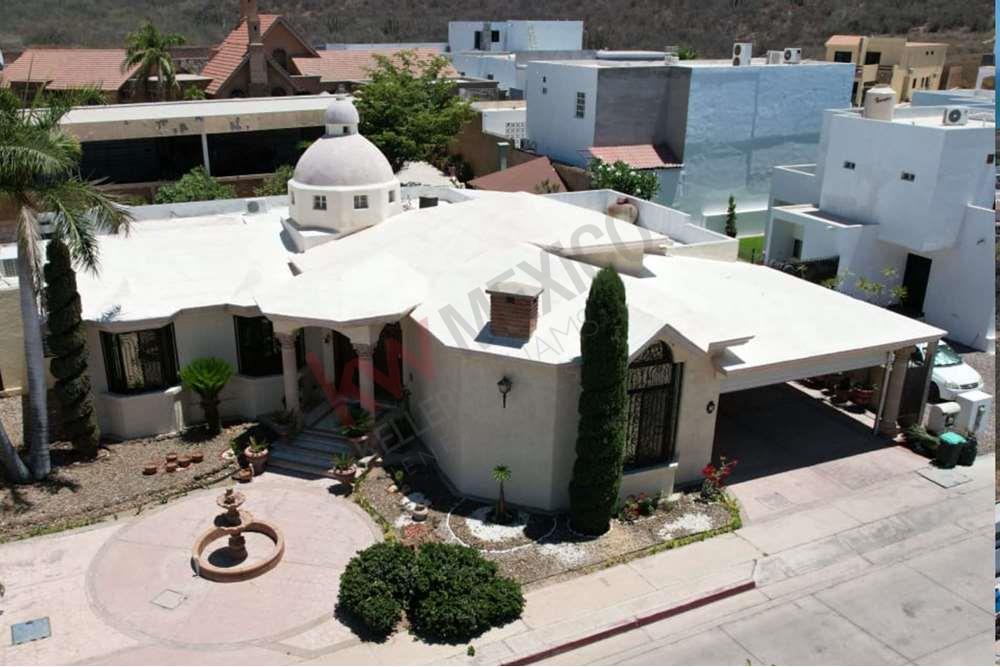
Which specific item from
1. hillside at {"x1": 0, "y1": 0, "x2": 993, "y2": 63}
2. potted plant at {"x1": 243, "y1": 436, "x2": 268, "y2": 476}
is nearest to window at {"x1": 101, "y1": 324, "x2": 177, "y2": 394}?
potted plant at {"x1": 243, "y1": 436, "x2": 268, "y2": 476}

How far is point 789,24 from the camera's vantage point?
95375 millimetres

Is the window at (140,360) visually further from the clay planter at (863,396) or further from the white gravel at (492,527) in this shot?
the clay planter at (863,396)

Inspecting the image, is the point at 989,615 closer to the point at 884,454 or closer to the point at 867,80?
the point at 884,454

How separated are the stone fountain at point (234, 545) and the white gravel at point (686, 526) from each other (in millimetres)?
8188

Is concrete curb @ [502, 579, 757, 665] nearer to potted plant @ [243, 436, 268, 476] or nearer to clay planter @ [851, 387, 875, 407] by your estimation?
potted plant @ [243, 436, 268, 476]

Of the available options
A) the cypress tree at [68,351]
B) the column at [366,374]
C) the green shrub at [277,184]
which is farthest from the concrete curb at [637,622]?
the green shrub at [277,184]

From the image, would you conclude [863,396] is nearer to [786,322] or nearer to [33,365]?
[786,322]

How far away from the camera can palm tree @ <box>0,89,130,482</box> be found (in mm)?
17078

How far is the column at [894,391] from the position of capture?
21.7m

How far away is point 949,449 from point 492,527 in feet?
39.0

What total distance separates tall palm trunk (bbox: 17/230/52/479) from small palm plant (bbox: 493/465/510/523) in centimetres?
1060

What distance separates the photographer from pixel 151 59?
4994 centimetres

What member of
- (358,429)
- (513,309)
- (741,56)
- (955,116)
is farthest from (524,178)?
(513,309)

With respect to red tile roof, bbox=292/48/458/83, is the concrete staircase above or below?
below
